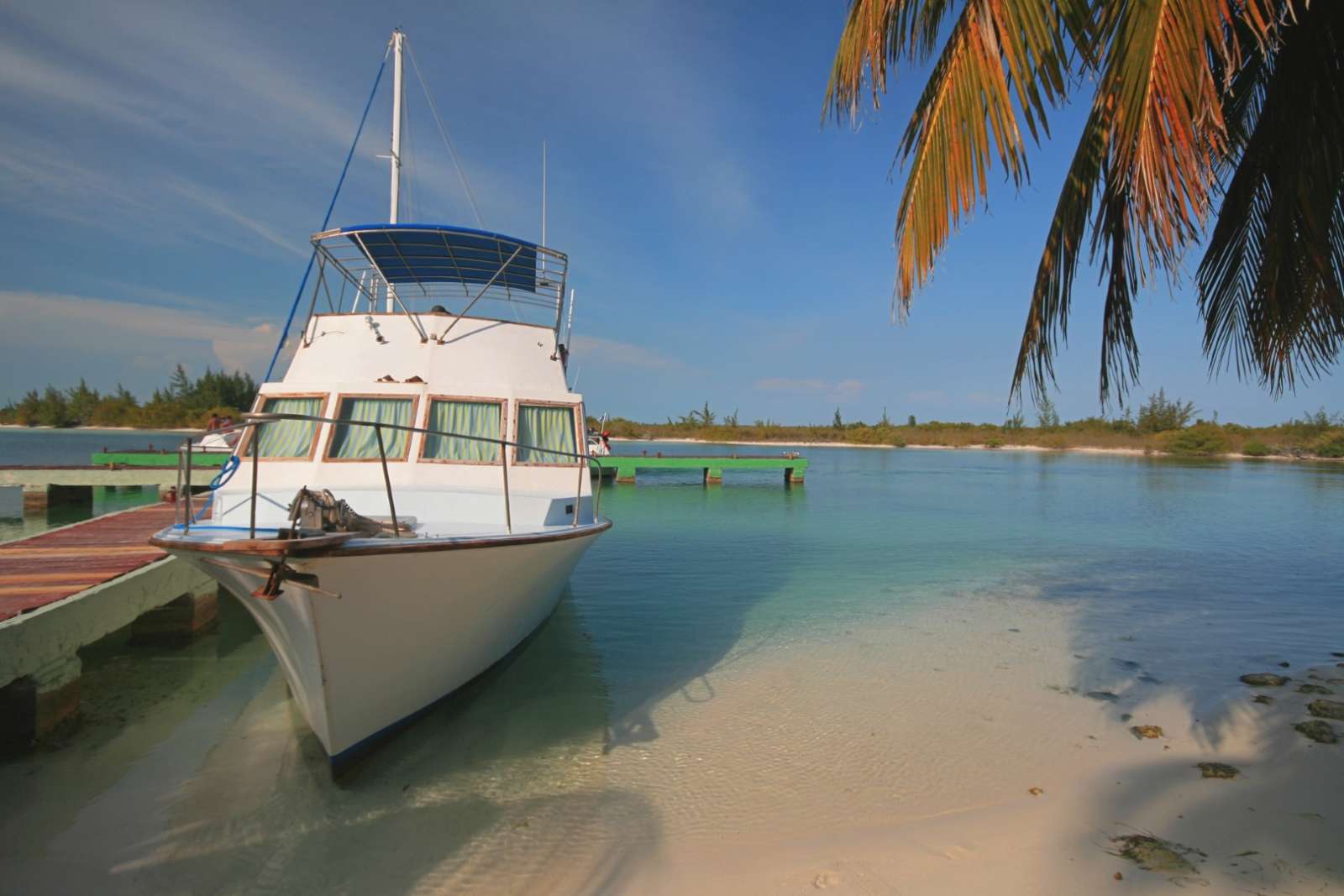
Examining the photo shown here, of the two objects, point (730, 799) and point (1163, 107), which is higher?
point (1163, 107)

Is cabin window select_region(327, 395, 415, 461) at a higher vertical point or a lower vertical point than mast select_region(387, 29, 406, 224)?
lower

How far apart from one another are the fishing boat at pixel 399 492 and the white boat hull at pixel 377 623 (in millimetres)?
14

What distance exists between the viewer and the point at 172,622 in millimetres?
8211

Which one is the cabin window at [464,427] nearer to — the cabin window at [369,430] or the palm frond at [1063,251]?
the cabin window at [369,430]

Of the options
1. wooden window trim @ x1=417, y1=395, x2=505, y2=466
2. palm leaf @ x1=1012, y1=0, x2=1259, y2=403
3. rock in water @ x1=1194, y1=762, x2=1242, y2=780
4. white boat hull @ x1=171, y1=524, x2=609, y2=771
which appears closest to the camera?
palm leaf @ x1=1012, y1=0, x2=1259, y2=403

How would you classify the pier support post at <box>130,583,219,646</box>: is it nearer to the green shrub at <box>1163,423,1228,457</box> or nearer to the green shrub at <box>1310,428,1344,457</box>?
the green shrub at <box>1163,423,1228,457</box>

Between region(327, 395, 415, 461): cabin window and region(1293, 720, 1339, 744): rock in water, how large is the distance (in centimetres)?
848

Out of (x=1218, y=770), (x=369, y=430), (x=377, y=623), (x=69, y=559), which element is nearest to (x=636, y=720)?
(x=377, y=623)

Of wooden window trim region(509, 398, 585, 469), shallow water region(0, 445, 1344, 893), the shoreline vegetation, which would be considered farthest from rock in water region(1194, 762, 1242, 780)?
the shoreline vegetation

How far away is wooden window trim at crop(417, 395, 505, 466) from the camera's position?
24.6 feet

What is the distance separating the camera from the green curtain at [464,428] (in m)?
7.61

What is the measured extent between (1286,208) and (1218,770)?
4.00 meters

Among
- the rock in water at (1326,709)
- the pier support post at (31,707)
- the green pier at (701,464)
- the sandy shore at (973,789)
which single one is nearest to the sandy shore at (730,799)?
the sandy shore at (973,789)

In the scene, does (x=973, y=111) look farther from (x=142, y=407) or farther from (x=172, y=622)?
(x=142, y=407)
